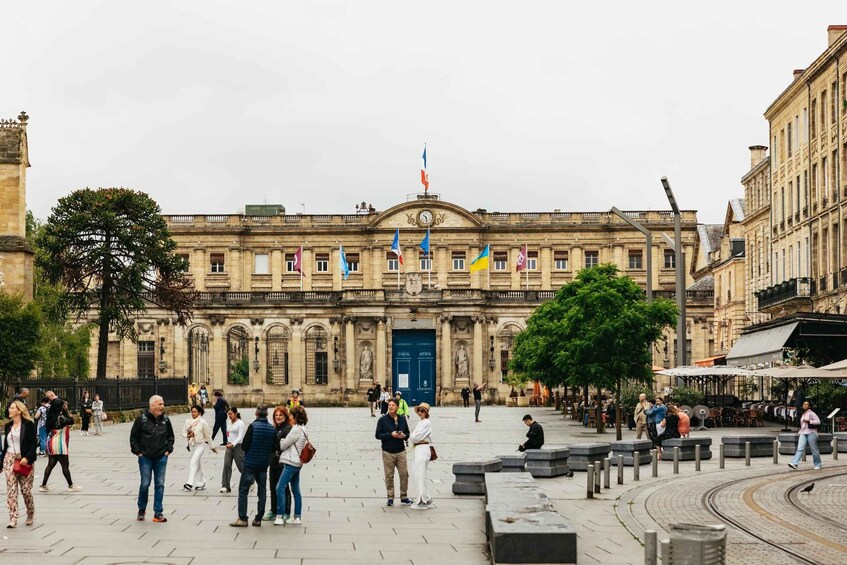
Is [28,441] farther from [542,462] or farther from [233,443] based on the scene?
[542,462]

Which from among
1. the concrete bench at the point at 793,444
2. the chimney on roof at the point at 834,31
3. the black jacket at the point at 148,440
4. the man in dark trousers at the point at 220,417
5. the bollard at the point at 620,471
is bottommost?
the concrete bench at the point at 793,444

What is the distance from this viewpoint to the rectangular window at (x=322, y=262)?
93125 mm

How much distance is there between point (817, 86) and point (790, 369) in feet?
56.9

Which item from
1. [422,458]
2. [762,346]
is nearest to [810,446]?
[422,458]

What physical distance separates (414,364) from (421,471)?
2521 inches

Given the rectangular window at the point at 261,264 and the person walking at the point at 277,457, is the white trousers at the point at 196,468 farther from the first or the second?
the rectangular window at the point at 261,264

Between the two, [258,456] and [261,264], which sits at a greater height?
[261,264]

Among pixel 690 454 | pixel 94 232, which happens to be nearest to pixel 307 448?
pixel 690 454

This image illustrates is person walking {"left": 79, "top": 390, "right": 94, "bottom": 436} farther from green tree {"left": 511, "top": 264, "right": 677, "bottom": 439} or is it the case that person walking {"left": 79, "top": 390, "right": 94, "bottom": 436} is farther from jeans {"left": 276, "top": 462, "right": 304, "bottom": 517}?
jeans {"left": 276, "top": 462, "right": 304, "bottom": 517}

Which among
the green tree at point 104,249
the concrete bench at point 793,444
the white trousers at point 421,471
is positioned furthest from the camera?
the green tree at point 104,249

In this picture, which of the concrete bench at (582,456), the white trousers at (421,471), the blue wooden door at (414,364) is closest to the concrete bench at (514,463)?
the concrete bench at (582,456)

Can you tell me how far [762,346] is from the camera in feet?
144

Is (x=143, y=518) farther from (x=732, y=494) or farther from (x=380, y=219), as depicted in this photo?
(x=380, y=219)

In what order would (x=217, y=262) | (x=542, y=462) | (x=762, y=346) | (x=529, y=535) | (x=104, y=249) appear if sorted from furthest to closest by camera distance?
(x=217, y=262)
(x=104, y=249)
(x=762, y=346)
(x=542, y=462)
(x=529, y=535)
